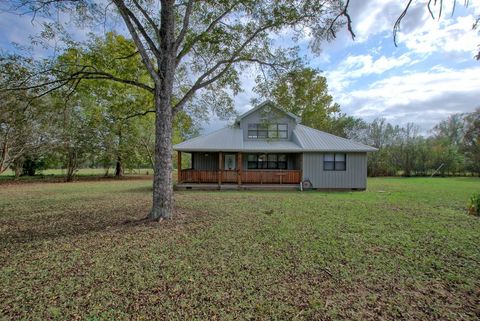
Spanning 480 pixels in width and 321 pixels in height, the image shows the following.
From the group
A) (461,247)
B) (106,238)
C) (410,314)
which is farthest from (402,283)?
(106,238)

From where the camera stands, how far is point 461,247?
181 inches

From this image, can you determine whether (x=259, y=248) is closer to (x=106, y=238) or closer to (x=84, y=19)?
(x=106, y=238)

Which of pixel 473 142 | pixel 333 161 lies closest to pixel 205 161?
pixel 333 161

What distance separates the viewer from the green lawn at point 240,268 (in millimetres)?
2664

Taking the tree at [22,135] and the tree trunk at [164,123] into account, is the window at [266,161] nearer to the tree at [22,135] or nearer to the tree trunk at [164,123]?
the tree trunk at [164,123]

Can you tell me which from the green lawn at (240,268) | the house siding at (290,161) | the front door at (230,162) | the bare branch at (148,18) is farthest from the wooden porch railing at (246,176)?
the bare branch at (148,18)

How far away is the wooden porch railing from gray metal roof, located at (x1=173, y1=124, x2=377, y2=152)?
1.51 m

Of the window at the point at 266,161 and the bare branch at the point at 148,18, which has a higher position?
the bare branch at the point at 148,18

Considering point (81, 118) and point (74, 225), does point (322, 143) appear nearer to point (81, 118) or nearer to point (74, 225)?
point (74, 225)

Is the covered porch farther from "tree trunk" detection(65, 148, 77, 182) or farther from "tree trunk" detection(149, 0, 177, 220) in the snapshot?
"tree trunk" detection(65, 148, 77, 182)

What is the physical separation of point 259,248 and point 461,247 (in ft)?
13.3

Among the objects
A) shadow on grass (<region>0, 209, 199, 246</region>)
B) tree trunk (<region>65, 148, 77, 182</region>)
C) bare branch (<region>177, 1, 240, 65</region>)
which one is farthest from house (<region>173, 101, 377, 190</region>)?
tree trunk (<region>65, 148, 77, 182</region>)

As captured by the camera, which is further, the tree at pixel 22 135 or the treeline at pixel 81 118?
the tree at pixel 22 135

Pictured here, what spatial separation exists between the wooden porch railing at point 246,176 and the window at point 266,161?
1442 mm
